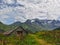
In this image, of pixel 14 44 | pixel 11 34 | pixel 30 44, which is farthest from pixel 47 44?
pixel 11 34

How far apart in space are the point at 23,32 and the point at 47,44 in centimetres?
1508

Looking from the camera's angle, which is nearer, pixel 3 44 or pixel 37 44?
pixel 3 44

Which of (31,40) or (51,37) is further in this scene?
(51,37)

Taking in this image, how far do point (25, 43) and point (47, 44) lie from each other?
383cm

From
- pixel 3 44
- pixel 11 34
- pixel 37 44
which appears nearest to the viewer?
pixel 3 44

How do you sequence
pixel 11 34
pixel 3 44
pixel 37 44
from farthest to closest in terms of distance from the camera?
pixel 11 34 < pixel 37 44 < pixel 3 44

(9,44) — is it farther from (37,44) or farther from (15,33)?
(15,33)

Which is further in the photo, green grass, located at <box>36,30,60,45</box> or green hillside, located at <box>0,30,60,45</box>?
green grass, located at <box>36,30,60,45</box>

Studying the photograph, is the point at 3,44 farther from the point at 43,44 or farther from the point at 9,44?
the point at 43,44

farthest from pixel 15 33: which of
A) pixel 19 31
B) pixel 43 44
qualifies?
pixel 43 44

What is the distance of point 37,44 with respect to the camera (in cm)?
3253

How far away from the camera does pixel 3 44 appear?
29.8 meters

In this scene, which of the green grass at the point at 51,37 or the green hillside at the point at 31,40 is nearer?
the green hillside at the point at 31,40

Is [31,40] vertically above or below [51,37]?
above
